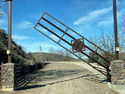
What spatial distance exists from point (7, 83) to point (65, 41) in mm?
4884

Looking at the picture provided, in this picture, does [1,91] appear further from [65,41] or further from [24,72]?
[24,72]

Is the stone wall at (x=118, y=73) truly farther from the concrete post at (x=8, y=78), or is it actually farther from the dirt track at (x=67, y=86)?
the concrete post at (x=8, y=78)

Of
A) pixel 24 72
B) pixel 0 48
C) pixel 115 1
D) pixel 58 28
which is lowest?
pixel 24 72

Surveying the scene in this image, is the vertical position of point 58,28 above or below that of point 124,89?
above

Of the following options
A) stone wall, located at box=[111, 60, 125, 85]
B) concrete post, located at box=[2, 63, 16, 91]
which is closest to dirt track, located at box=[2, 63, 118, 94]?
concrete post, located at box=[2, 63, 16, 91]

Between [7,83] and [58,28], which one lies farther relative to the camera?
[58,28]

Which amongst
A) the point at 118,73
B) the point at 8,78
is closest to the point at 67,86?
the point at 118,73

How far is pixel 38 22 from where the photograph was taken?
10961 millimetres

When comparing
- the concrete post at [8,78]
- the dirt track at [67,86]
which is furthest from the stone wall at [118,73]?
the concrete post at [8,78]

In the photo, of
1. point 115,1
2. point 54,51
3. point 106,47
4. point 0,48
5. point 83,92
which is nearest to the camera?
point 83,92

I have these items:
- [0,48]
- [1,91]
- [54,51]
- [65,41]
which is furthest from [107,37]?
[54,51]

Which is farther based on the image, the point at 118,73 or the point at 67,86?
the point at 67,86

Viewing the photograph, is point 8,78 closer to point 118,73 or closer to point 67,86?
point 67,86

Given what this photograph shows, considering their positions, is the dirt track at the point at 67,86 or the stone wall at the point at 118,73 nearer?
the dirt track at the point at 67,86
